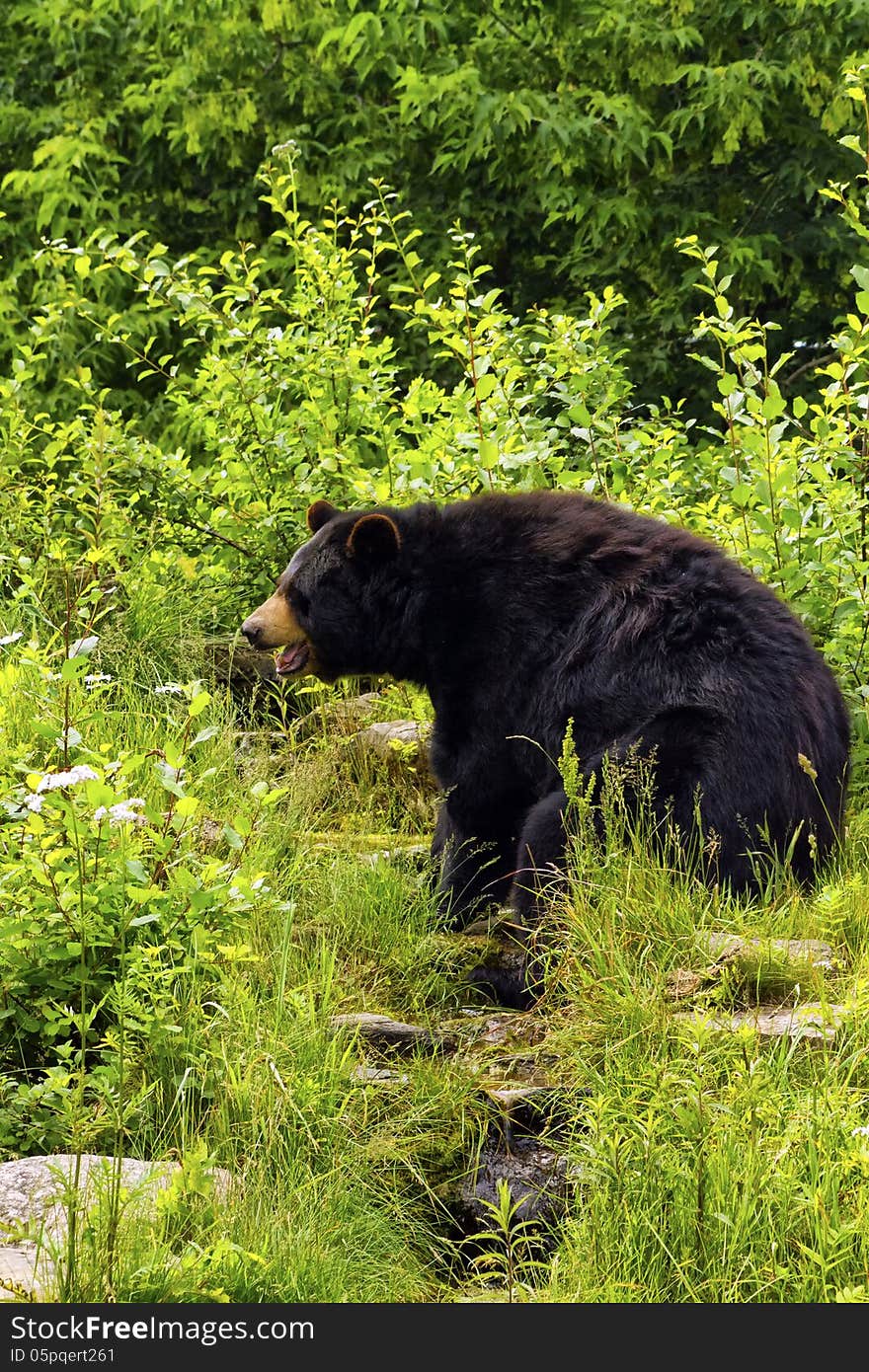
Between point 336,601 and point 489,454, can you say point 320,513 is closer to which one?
point 336,601

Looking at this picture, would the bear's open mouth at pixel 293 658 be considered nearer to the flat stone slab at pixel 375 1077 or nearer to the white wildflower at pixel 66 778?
the flat stone slab at pixel 375 1077

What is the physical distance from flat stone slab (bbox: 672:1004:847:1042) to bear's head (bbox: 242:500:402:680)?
2.17m

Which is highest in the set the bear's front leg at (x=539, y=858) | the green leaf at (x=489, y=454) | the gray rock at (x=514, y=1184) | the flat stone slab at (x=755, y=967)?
the green leaf at (x=489, y=454)

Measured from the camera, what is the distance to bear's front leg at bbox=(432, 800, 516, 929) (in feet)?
17.2

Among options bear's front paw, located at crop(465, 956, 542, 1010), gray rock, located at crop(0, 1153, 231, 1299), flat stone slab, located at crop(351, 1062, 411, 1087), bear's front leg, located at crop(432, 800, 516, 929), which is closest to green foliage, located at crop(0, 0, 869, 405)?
bear's front leg, located at crop(432, 800, 516, 929)

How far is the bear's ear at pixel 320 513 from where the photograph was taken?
20.0 ft

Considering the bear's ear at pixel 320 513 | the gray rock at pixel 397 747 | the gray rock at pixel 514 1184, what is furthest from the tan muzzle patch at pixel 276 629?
the gray rock at pixel 514 1184

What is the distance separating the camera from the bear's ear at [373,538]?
5.57m

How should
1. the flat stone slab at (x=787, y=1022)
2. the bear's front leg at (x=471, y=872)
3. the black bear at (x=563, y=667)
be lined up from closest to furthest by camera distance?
the flat stone slab at (x=787, y=1022) → the black bear at (x=563, y=667) → the bear's front leg at (x=471, y=872)

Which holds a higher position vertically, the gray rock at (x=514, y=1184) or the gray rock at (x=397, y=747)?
the gray rock at (x=514, y=1184)

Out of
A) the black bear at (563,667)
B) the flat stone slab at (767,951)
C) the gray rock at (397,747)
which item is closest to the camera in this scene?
the flat stone slab at (767,951)

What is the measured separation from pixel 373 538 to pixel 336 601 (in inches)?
11.5

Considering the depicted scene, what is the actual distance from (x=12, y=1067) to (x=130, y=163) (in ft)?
31.8

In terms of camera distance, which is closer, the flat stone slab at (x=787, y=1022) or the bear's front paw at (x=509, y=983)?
the flat stone slab at (x=787, y=1022)
